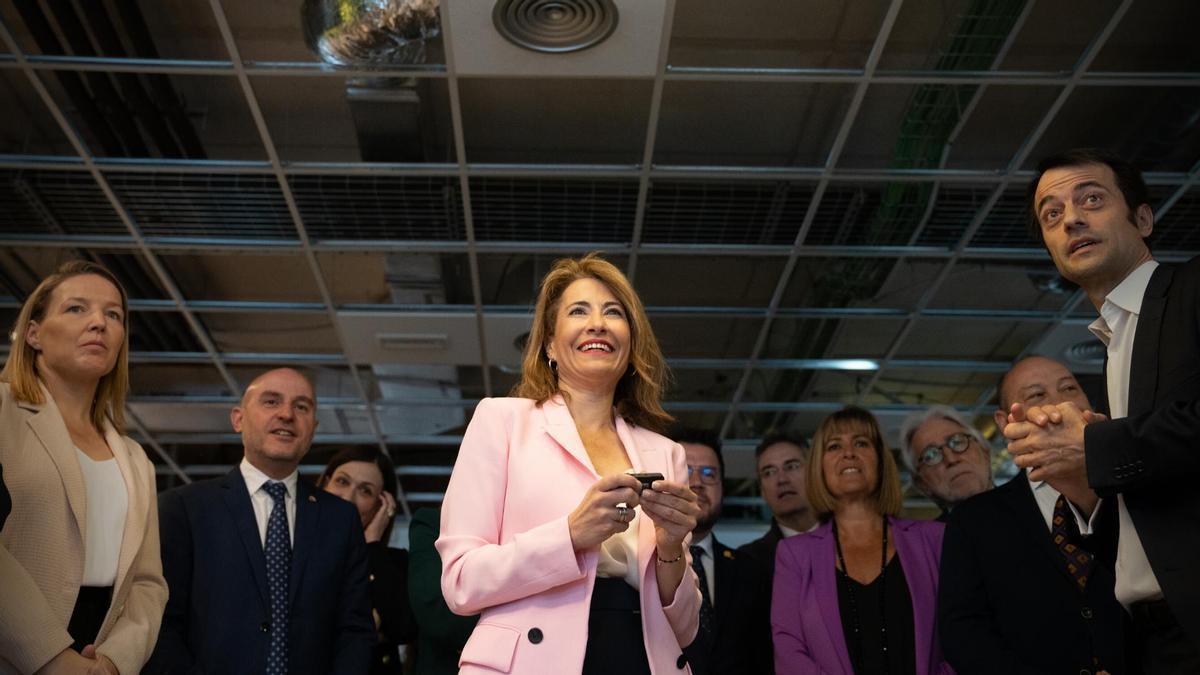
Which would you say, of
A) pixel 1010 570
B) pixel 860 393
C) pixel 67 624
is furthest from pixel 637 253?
pixel 67 624

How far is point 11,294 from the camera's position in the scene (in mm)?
8273

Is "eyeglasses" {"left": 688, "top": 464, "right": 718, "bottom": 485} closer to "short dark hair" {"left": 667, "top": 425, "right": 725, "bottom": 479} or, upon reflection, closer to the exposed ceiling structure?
"short dark hair" {"left": 667, "top": 425, "right": 725, "bottom": 479}

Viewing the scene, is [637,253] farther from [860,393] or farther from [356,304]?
[860,393]

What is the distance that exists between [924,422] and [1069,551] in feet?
4.98

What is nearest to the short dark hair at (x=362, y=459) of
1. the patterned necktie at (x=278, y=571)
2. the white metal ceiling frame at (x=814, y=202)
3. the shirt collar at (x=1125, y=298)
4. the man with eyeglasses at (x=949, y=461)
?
the patterned necktie at (x=278, y=571)

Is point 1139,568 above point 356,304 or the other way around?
the other way around

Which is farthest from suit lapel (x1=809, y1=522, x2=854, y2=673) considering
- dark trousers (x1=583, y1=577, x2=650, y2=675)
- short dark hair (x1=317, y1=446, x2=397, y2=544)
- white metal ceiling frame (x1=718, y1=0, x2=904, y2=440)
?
white metal ceiling frame (x1=718, y1=0, x2=904, y2=440)

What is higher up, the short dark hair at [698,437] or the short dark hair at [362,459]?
the short dark hair at [362,459]

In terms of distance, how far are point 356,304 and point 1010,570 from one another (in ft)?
21.4

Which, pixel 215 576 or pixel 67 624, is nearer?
pixel 67 624

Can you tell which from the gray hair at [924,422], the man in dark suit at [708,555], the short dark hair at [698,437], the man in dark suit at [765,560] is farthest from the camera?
the gray hair at [924,422]

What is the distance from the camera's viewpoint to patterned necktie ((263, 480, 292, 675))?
3.15 meters

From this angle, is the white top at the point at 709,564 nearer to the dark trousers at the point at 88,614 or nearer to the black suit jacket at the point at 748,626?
the black suit jacket at the point at 748,626

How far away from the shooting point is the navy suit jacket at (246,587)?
3102mm
